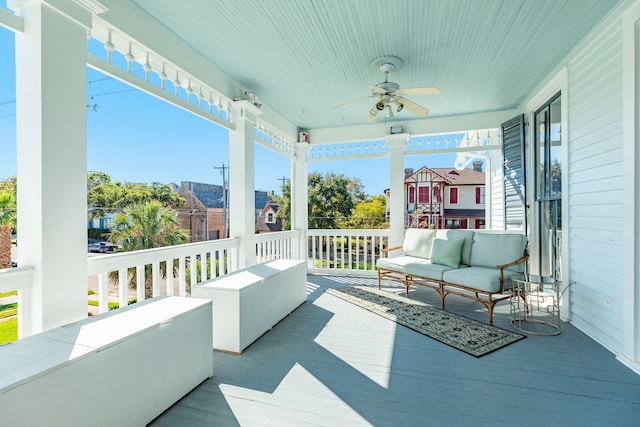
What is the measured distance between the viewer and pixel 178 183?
206 inches

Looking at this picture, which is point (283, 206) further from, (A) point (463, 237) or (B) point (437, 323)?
(B) point (437, 323)

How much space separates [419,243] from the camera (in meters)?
4.89

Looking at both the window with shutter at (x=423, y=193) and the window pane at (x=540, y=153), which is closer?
the window pane at (x=540, y=153)

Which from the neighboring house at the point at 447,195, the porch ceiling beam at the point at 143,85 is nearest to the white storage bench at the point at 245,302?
the porch ceiling beam at the point at 143,85

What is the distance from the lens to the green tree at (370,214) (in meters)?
12.0

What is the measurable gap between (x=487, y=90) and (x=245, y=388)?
15.1 ft

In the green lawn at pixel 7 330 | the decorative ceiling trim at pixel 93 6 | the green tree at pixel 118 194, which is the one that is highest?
the decorative ceiling trim at pixel 93 6

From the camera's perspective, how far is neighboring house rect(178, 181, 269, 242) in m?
4.45

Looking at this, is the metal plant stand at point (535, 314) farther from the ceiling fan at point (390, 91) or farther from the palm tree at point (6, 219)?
the palm tree at point (6, 219)

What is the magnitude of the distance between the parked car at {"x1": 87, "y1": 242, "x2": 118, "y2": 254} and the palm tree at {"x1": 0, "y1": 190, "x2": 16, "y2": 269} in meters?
0.46

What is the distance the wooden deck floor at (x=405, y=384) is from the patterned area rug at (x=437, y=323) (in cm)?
13

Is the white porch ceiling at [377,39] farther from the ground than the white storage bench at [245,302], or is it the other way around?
the white porch ceiling at [377,39]

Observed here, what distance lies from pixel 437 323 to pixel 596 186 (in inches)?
77.7

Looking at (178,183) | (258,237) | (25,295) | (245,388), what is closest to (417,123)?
(258,237)
